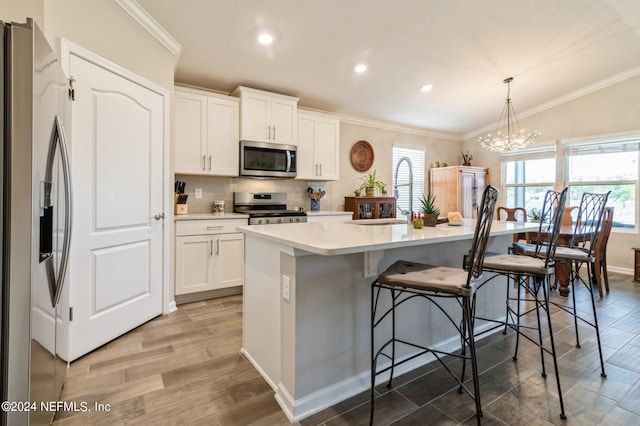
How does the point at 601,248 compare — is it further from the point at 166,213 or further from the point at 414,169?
the point at 166,213

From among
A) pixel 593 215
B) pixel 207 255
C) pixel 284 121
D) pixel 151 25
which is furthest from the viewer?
pixel 284 121

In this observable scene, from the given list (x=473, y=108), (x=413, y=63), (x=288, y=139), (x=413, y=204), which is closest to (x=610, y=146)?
(x=473, y=108)

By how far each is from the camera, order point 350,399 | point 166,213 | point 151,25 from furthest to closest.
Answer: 1. point 166,213
2. point 151,25
3. point 350,399

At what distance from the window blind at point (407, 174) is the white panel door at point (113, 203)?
418 cm

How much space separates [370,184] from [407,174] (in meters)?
1.23

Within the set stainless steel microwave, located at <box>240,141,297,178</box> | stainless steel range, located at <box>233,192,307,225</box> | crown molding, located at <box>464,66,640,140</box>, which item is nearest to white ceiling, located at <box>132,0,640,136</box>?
crown molding, located at <box>464,66,640,140</box>

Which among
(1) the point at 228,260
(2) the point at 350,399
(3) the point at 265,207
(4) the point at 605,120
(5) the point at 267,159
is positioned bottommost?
(2) the point at 350,399

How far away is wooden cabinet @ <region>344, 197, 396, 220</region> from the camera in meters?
4.85

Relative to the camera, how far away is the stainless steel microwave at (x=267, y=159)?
378 cm

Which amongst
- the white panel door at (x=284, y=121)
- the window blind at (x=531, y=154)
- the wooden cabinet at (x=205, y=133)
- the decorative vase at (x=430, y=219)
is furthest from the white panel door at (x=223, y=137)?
the window blind at (x=531, y=154)

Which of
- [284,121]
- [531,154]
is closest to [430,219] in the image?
[284,121]

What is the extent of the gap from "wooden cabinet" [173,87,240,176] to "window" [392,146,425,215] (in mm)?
3189

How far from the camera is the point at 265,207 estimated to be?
14.0 feet

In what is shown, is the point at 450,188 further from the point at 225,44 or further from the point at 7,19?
the point at 7,19
